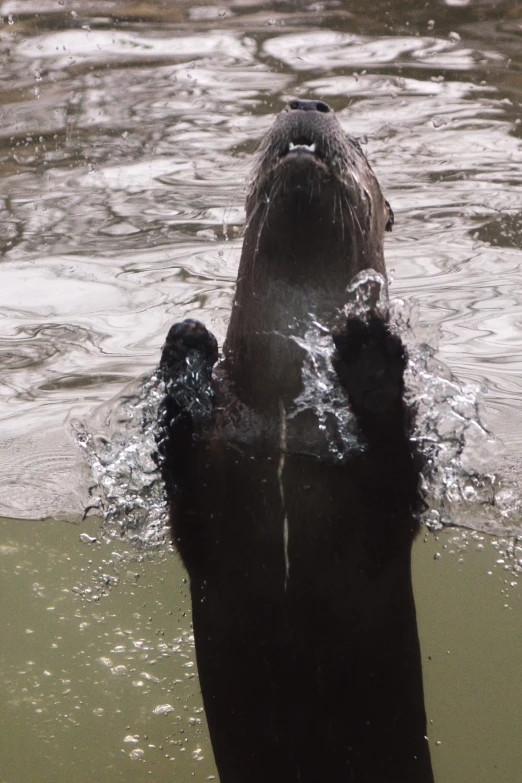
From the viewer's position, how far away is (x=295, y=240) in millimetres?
2732

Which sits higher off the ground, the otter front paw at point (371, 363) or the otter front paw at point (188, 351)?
the otter front paw at point (188, 351)

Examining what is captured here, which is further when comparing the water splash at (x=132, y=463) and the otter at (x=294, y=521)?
the water splash at (x=132, y=463)

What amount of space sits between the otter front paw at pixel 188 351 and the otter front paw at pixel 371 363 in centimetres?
43

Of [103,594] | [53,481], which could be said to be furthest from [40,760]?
[53,481]

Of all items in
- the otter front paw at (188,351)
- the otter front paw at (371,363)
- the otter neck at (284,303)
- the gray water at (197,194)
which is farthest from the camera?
the gray water at (197,194)

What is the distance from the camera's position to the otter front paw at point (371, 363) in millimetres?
2285

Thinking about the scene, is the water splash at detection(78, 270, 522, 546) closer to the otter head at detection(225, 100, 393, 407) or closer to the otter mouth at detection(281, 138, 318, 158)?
the otter head at detection(225, 100, 393, 407)

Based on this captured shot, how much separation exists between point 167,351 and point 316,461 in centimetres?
60

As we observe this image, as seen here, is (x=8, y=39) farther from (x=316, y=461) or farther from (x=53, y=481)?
(x=53, y=481)

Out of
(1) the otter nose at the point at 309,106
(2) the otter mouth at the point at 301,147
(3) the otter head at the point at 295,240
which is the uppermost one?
(1) the otter nose at the point at 309,106

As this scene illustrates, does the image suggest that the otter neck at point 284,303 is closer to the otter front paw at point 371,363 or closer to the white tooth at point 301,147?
the white tooth at point 301,147

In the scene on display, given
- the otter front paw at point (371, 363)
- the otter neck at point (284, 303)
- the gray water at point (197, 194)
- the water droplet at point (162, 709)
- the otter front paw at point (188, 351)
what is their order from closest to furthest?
the otter front paw at point (371, 363), the otter front paw at point (188, 351), the otter neck at point (284, 303), the gray water at point (197, 194), the water droplet at point (162, 709)

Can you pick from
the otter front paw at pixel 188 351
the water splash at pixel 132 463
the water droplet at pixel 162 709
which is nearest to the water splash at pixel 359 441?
the water splash at pixel 132 463

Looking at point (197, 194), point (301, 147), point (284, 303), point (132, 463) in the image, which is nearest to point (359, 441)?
→ point (284, 303)
